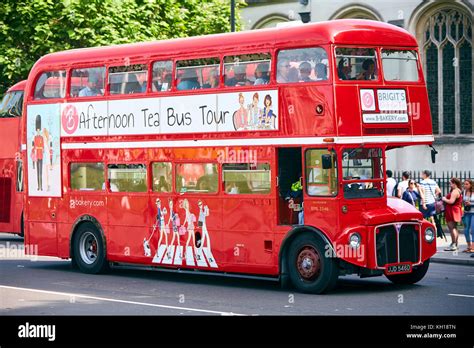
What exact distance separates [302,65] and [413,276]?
3955mm

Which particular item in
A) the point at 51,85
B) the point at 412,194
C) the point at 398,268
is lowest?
the point at 398,268

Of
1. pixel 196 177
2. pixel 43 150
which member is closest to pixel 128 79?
pixel 196 177

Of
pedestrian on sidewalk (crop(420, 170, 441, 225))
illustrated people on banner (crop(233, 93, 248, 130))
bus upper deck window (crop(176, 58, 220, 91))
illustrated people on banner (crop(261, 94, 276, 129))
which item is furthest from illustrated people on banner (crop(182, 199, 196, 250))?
pedestrian on sidewalk (crop(420, 170, 441, 225))

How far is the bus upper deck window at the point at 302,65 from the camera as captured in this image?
17.6m

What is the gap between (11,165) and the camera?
100ft

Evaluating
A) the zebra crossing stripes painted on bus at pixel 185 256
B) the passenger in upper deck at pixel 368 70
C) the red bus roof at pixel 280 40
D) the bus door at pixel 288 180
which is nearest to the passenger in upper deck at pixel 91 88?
the red bus roof at pixel 280 40

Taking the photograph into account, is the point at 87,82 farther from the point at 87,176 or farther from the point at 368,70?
the point at 368,70

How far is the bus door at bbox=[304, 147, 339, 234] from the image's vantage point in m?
17.5

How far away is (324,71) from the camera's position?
57.8ft

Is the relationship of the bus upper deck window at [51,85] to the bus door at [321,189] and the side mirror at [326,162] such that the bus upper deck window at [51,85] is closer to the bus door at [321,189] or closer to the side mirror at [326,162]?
the bus door at [321,189]

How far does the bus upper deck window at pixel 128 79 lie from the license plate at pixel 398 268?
18.5 ft

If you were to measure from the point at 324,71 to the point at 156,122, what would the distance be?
12.9 feet
